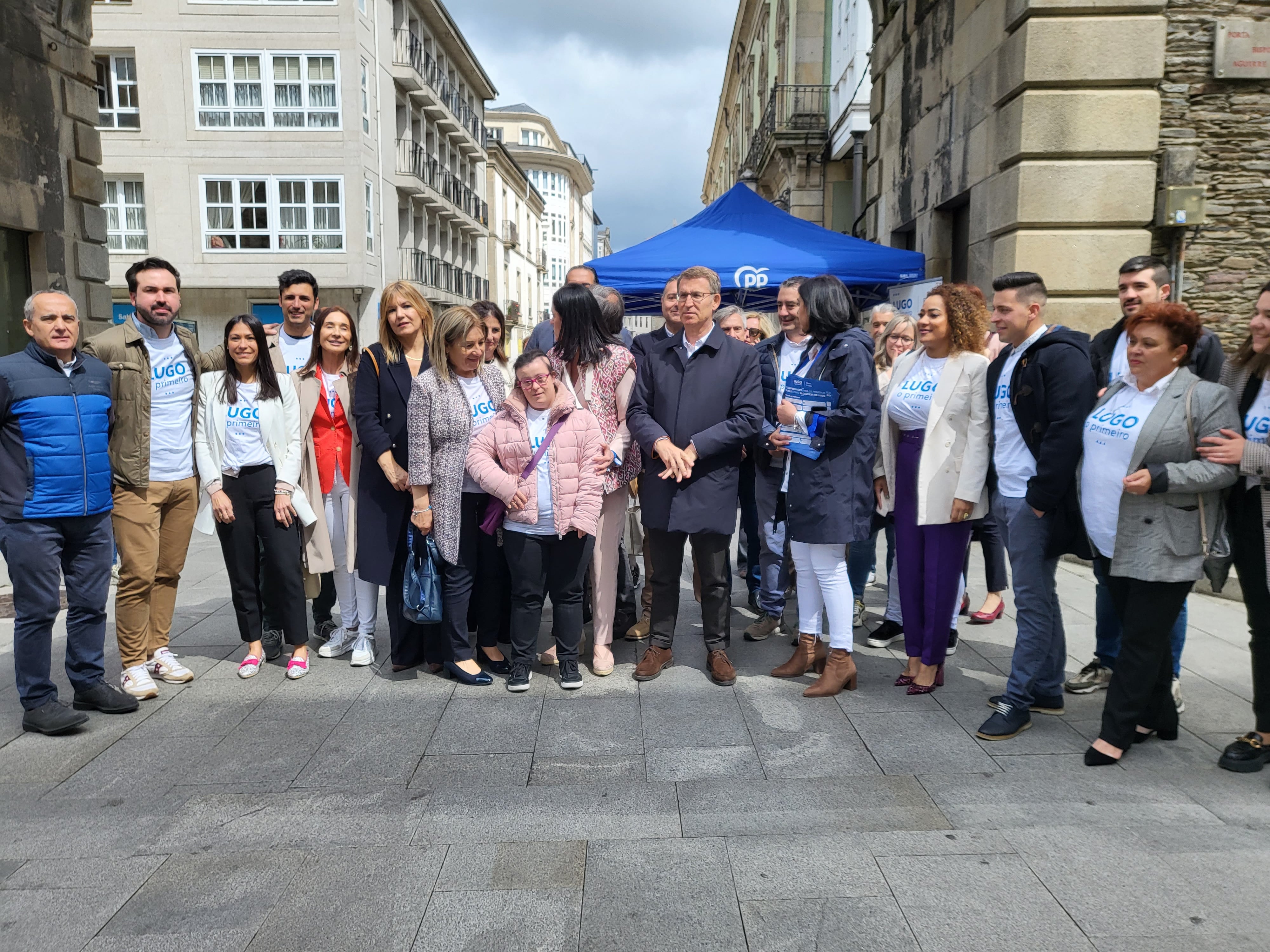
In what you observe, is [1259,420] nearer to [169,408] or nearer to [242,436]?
[242,436]

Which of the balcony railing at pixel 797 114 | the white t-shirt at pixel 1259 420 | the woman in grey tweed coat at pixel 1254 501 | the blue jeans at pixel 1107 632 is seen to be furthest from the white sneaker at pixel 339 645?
the balcony railing at pixel 797 114

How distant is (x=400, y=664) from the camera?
508 cm

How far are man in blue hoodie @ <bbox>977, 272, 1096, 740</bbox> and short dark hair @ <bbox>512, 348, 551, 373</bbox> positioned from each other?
220cm

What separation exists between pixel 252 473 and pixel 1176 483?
14.5 ft

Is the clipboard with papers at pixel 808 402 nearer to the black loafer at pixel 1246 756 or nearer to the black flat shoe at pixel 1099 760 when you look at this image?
the black flat shoe at pixel 1099 760

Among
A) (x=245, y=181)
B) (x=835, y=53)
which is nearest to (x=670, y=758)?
(x=835, y=53)

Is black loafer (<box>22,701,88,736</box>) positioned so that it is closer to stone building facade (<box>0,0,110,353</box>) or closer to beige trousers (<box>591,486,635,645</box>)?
beige trousers (<box>591,486,635,645</box>)

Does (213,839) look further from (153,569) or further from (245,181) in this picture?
(245,181)

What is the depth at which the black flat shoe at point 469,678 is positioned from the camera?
15.9 ft

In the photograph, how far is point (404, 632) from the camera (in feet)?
16.5

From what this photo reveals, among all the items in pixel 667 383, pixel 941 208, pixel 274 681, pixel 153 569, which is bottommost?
pixel 274 681

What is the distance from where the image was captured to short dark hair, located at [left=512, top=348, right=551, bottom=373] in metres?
4.56

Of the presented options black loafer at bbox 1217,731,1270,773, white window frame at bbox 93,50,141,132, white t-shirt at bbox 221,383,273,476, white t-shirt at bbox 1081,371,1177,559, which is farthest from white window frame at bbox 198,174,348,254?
black loafer at bbox 1217,731,1270,773

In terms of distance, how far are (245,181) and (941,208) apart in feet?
80.1
